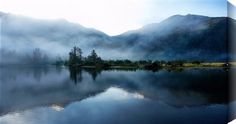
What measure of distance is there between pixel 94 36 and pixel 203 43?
4752 millimetres

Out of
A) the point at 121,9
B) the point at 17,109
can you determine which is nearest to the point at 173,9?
the point at 121,9

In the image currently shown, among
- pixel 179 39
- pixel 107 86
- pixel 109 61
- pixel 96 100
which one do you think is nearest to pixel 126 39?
pixel 109 61

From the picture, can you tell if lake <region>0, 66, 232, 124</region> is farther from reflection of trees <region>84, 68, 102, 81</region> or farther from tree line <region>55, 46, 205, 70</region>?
tree line <region>55, 46, 205, 70</region>

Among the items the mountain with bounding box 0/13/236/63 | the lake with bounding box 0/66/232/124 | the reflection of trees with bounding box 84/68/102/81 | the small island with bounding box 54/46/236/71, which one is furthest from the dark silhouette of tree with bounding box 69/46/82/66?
the reflection of trees with bounding box 84/68/102/81

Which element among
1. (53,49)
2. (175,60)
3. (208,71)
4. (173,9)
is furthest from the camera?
(208,71)

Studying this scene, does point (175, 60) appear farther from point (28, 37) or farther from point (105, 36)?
point (28, 37)

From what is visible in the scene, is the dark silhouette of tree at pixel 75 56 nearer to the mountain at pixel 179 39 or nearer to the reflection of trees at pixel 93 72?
the reflection of trees at pixel 93 72

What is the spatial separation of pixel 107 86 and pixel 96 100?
36.1 inches

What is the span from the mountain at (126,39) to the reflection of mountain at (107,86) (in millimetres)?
470

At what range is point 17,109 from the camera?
722cm

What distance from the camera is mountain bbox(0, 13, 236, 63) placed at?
7316 millimetres

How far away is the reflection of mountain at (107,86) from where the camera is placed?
7.30m

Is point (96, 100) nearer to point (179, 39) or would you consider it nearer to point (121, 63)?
point (121, 63)

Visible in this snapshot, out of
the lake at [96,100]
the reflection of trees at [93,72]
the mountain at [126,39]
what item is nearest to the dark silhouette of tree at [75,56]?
the mountain at [126,39]
